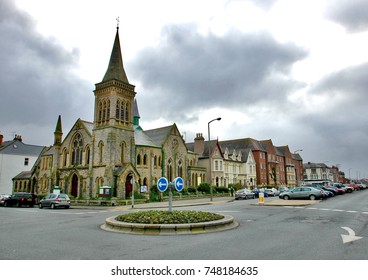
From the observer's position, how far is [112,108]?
3734 cm

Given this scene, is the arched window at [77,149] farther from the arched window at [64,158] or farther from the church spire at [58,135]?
the church spire at [58,135]

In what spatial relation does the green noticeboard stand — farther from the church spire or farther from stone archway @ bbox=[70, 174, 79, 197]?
the church spire

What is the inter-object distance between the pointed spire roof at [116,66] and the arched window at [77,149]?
388 inches

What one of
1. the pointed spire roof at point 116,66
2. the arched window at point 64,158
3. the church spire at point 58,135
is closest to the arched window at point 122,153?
the pointed spire roof at point 116,66

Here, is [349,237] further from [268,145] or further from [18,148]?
[268,145]

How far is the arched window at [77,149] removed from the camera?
4044 centimetres

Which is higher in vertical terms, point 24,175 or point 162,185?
point 24,175

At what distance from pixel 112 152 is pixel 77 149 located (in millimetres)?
8749

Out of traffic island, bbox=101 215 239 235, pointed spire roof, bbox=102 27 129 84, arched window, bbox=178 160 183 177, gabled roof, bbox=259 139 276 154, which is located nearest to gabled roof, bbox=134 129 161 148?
arched window, bbox=178 160 183 177

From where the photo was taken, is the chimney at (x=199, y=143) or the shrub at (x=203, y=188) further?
the chimney at (x=199, y=143)

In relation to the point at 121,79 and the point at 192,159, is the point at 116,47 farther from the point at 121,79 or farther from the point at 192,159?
the point at 192,159

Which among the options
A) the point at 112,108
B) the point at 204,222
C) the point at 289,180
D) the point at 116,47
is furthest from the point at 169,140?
the point at 289,180

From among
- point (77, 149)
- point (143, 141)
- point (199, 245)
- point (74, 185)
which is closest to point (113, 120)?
point (143, 141)

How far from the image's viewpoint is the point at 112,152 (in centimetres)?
3556
